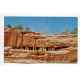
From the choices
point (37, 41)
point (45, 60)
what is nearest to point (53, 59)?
point (45, 60)

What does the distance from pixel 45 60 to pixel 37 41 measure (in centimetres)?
21

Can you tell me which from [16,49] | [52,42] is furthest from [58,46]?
[16,49]

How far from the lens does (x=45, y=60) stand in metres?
2.55

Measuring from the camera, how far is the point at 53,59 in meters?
2.55
